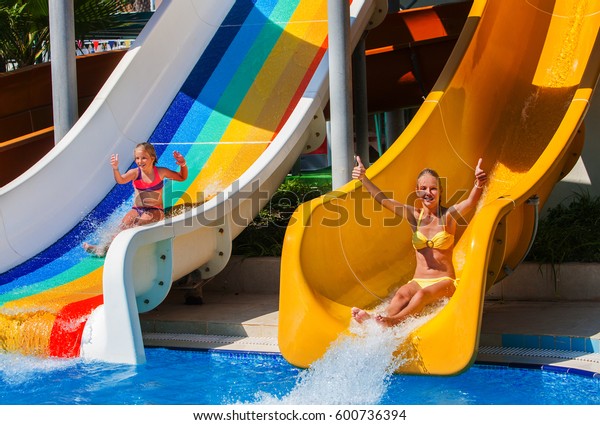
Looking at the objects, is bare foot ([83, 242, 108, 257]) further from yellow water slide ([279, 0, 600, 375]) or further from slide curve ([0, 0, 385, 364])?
yellow water slide ([279, 0, 600, 375])

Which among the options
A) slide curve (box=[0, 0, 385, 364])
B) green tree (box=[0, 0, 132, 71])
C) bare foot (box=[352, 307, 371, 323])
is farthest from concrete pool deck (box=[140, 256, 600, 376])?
green tree (box=[0, 0, 132, 71])

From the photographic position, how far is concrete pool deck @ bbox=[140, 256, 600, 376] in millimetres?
4949

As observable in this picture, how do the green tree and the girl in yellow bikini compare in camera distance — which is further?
the green tree

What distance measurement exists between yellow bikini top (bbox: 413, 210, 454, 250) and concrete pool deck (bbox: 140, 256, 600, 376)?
1.76 feet

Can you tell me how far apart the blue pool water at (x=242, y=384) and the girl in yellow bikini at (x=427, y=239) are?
17.9 inches

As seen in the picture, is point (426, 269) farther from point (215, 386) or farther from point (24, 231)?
point (24, 231)

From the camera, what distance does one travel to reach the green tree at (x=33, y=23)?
9.14m

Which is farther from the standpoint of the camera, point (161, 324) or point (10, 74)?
point (10, 74)

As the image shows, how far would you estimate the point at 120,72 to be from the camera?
7.58 m

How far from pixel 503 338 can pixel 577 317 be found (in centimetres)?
57

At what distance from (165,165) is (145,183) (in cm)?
73

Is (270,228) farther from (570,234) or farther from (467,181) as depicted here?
(570,234)

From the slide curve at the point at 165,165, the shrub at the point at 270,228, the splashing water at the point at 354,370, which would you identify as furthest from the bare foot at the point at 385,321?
the shrub at the point at 270,228

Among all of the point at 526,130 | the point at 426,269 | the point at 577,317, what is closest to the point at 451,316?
the point at 426,269
